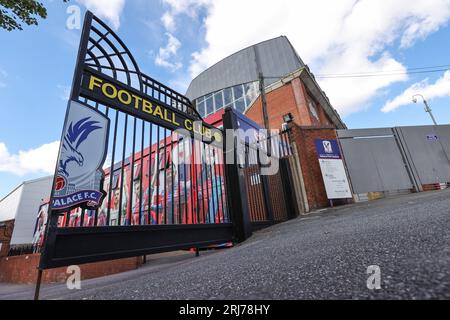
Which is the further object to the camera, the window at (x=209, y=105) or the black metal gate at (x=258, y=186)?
the window at (x=209, y=105)

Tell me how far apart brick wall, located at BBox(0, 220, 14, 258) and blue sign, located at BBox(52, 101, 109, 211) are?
565 inches

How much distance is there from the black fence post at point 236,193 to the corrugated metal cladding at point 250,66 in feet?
63.2

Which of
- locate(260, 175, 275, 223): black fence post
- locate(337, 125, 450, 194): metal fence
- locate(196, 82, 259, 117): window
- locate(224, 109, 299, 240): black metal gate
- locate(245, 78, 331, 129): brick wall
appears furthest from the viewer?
locate(196, 82, 259, 117): window

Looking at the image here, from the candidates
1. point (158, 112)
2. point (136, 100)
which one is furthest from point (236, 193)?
point (136, 100)

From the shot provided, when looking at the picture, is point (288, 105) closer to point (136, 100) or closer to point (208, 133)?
point (208, 133)

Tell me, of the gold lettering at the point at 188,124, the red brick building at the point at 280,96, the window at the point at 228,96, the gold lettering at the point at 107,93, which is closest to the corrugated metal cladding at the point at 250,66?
the red brick building at the point at 280,96

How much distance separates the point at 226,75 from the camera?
26031 mm

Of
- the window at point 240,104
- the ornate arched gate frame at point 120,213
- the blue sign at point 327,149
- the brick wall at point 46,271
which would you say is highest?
the window at point 240,104

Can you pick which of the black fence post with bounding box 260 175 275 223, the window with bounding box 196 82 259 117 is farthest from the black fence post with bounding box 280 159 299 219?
the window with bounding box 196 82 259 117

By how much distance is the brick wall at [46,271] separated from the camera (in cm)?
630

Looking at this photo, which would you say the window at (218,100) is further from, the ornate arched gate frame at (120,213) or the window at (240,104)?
the ornate arched gate frame at (120,213)

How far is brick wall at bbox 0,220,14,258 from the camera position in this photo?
37.1ft

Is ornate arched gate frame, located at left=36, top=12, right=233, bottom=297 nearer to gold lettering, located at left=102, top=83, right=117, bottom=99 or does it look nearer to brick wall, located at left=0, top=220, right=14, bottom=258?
gold lettering, located at left=102, top=83, right=117, bottom=99
